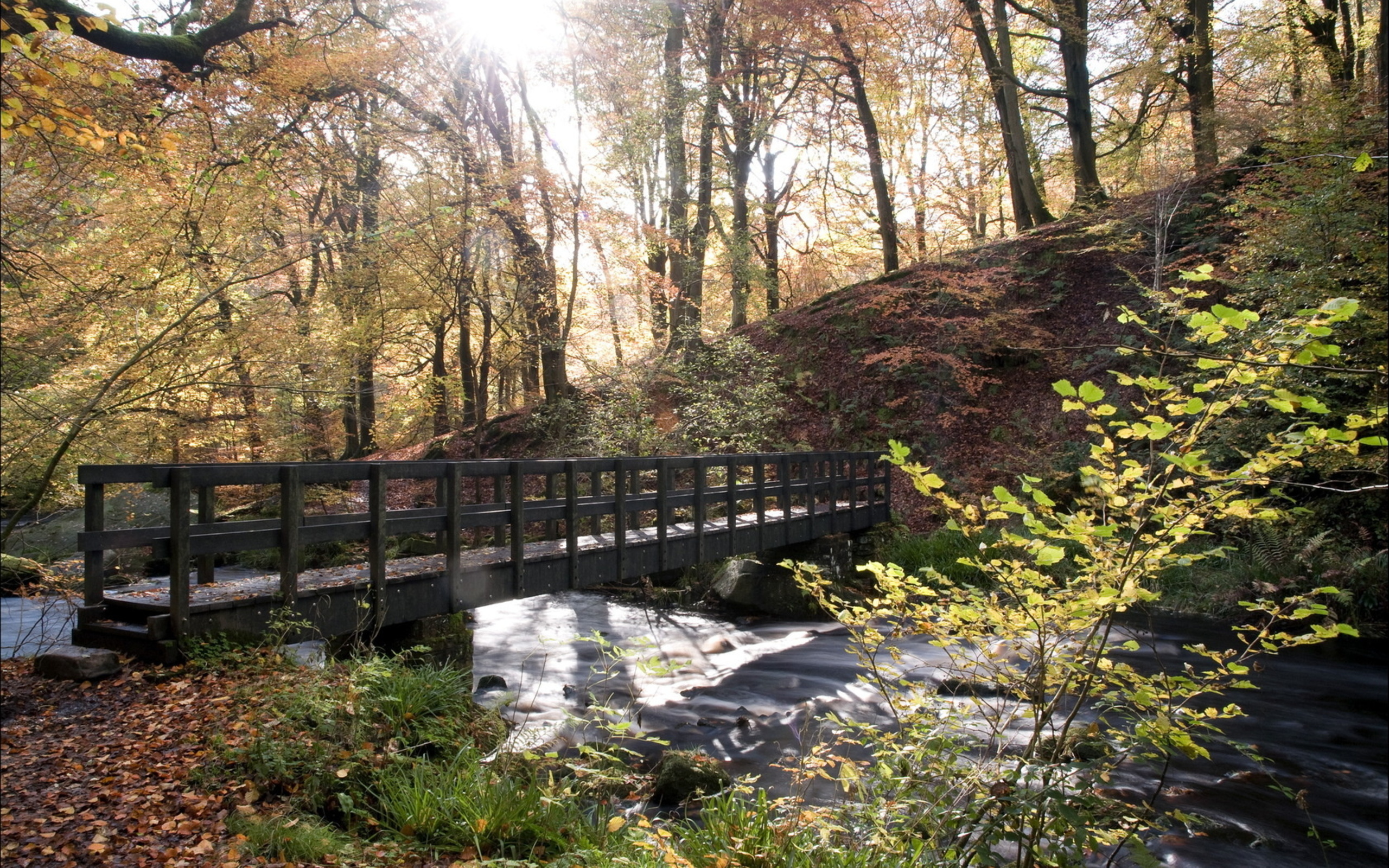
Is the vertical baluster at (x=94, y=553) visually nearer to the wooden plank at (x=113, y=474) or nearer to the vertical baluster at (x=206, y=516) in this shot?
the wooden plank at (x=113, y=474)

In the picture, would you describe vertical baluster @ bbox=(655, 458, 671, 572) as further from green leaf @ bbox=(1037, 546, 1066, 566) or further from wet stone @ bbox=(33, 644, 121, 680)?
green leaf @ bbox=(1037, 546, 1066, 566)

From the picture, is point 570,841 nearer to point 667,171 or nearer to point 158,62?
point 158,62

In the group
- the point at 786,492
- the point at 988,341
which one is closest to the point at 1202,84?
the point at 988,341

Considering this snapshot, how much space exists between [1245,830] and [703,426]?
462 inches

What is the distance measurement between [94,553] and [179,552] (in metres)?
0.55

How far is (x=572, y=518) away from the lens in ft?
27.5

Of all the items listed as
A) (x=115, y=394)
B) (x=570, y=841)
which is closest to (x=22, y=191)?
(x=115, y=394)

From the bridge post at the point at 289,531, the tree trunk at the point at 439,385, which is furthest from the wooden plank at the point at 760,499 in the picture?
the tree trunk at the point at 439,385

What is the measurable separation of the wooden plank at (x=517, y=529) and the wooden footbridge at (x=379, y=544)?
0.5 inches

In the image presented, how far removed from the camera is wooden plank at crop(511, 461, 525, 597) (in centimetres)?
767

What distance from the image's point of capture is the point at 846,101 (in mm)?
22594

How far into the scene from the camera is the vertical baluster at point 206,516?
622 centimetres

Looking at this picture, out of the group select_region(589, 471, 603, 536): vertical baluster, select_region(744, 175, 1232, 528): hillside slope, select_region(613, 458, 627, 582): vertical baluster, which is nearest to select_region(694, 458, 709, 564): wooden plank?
select_region(589, 471, 603, 536): vertical baluster

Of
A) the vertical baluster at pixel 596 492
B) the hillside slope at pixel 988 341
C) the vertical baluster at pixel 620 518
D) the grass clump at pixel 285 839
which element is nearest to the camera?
the grass clump at pixel 285 839
